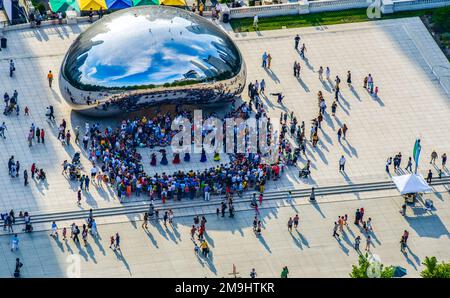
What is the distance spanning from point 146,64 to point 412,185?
1885cm

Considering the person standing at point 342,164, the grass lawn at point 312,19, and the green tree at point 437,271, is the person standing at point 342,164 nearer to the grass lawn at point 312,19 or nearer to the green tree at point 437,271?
the green tree at point 437,271

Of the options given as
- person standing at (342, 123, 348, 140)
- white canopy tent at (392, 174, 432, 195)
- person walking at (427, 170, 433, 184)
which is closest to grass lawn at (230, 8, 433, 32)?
person standing at (342, 123, 348, 140)

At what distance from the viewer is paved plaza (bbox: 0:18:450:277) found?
51.9 meters

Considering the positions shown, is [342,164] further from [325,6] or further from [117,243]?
[325,6]

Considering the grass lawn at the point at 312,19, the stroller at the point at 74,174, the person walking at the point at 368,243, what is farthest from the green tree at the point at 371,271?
the grass lawn at the point at 312,19

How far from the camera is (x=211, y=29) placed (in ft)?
207

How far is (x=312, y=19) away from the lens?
255 feet

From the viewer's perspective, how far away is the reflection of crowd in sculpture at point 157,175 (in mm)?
56656

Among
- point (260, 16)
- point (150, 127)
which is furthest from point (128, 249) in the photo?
point (260, 16)

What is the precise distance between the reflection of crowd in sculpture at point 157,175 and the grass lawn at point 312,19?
16.5 meters

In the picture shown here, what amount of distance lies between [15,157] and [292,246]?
19.5m

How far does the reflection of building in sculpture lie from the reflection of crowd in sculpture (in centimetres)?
190

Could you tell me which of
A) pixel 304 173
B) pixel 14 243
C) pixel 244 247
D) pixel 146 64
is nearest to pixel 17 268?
pixel 14 243
